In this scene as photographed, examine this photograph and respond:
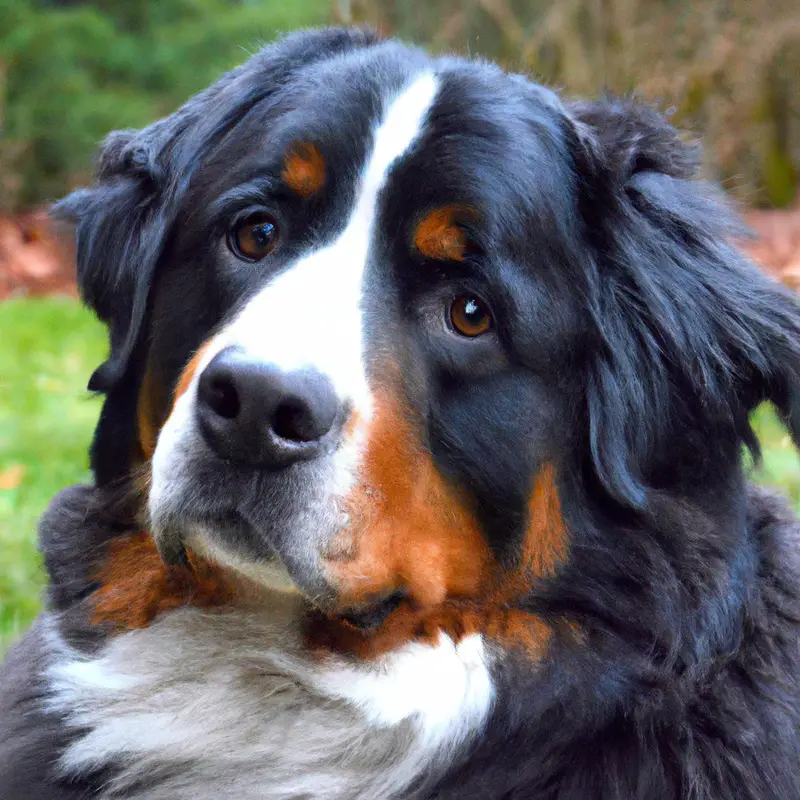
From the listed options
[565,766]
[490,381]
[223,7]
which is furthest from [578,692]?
[223,7]

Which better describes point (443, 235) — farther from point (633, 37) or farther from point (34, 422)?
point (633, 37)

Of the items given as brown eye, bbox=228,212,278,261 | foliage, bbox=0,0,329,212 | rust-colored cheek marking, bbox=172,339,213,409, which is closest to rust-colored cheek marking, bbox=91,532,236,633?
rust-colored cheek marking, bbox=172,339,213,409

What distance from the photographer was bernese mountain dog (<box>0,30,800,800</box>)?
2535mm

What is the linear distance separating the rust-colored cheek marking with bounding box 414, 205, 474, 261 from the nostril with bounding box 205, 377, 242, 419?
1.92 ft

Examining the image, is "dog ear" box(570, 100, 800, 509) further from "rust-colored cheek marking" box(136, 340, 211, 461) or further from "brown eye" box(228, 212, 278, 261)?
"rust-colored cheek marking" box(136, 340, 211, 461)

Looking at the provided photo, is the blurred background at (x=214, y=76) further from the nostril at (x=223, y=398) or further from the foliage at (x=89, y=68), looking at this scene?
the nostril at (x=223, y=398)

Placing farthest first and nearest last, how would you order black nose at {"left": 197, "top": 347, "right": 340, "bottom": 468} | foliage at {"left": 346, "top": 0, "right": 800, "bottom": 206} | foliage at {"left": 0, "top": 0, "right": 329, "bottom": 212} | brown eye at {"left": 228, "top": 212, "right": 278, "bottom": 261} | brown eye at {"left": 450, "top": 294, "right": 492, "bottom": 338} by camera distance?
foliage at {"left": 0, "top": 0, "right": 329, "bottom": 212}, foliage at {"left": 346, "top": 0, "right": 800, "bottom": 206}, brown eye at {"left": 228, "top": 212, "right": 278, "bottom": 261}, brown eye at {"left": 450, "top": 294, "right": 492, "bottom": 338}, black nose at {"left": 197, "top": 347, "right": 340, "bottom": 468}

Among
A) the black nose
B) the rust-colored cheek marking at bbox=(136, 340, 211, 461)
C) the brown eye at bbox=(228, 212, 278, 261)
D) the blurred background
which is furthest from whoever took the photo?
the blurred background

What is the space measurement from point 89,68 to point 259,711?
40.4ft

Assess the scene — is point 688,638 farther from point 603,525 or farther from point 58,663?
point 58,663

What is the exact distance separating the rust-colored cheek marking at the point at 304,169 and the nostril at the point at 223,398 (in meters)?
0.61

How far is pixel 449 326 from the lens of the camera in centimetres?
269

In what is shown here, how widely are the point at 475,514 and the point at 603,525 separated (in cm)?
32

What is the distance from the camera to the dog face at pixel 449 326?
2467 mm
